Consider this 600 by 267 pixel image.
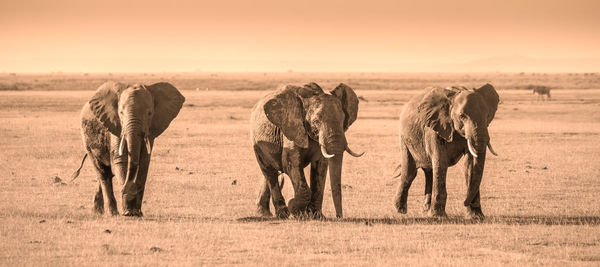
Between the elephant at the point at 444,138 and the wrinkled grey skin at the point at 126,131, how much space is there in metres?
4.31

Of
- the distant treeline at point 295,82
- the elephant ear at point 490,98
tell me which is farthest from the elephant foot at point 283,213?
the distant treeline at point 295,82

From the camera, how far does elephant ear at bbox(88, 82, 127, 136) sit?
17.0 metres

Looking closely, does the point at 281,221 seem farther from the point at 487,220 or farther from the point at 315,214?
the point at 487,220

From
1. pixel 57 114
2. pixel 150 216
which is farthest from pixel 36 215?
pixel 57 114

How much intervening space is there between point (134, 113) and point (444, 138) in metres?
5.19

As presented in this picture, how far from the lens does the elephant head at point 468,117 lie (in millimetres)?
16281

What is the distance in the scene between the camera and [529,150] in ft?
99.4

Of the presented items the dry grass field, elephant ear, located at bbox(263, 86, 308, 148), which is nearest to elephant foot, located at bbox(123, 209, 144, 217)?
the dry grass field

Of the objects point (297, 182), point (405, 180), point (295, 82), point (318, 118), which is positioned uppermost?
point (318, 118)

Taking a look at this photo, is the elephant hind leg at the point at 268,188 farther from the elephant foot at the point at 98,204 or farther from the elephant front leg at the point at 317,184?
the elephant foot at the point at 98,204

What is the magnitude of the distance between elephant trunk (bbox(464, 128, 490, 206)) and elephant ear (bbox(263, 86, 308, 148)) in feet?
8.95

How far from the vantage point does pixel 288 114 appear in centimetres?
1658

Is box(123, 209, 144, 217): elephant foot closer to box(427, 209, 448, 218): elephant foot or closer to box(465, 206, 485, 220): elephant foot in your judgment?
box(427, 209, 448, 218): elephant foot

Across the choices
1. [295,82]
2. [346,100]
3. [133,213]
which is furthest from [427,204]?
[295,82]
